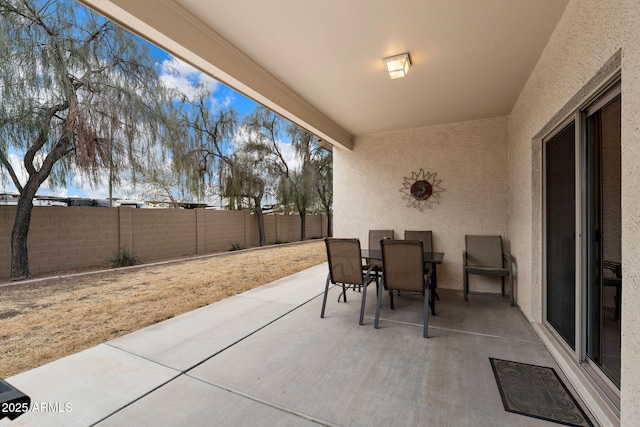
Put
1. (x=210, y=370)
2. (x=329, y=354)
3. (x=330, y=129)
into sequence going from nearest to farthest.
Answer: (x=210, y=370) < (x=329, y=354) < (x=330, y=129)

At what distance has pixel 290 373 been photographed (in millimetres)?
2127

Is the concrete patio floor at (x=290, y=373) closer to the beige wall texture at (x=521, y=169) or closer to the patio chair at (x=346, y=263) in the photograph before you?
the patio chair at (x=346, y=263)

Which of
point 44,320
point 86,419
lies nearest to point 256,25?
point 86,419

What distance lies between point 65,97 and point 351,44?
236 inches

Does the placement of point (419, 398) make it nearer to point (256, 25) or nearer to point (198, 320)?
point (198, 320)

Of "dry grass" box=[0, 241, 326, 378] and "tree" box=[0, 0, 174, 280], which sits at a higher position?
"tree" box=[0, 0, 174, 280]

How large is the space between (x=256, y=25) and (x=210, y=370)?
9.08ft

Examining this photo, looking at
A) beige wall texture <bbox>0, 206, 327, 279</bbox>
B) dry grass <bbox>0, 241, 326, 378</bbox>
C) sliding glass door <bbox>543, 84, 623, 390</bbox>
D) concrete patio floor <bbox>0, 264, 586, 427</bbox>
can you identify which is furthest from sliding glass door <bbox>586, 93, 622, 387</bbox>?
beige wall texture <bbox>0, 206, 327, 279</bbox>

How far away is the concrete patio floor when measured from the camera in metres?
1.67

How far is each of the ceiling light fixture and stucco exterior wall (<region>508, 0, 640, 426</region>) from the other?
1.16 meters

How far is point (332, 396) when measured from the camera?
6.07 feet

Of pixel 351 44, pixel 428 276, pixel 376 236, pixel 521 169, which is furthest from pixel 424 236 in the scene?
pixel 351 44

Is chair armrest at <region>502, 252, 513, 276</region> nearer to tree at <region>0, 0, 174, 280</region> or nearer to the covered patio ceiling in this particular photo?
the covered patio ceiling

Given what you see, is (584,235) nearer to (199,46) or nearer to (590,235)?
(590,235)
